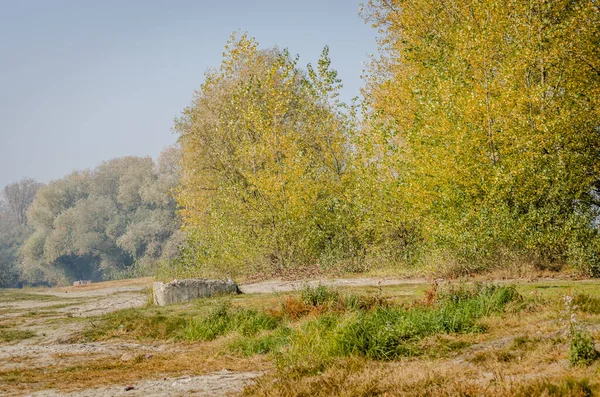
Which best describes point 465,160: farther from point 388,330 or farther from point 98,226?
point 98,226

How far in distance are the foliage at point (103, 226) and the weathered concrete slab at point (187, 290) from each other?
56.6 m

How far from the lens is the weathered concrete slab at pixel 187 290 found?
1869 cm

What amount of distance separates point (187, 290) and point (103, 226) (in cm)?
7210

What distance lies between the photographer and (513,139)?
1808 centimetres

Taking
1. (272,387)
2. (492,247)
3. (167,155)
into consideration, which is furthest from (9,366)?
(167,155)

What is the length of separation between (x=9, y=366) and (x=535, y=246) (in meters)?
14.2

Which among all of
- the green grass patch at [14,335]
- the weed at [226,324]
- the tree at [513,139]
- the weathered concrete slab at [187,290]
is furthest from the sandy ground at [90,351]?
the tree at [513,139]

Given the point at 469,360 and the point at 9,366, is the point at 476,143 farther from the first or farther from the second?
the point at 9,366

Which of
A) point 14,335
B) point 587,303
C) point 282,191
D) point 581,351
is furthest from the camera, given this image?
point 282,191

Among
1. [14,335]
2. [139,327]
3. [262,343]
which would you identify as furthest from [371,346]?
[14,335]

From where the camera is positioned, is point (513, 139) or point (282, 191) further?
point (282, 191)

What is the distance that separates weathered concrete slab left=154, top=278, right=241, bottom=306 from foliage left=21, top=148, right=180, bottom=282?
5657 centimetres

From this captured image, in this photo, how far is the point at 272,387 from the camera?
699cm

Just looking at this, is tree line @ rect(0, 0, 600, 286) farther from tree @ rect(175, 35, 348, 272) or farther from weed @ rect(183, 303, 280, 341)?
weed @ rect(183, 303, 280, 341)
